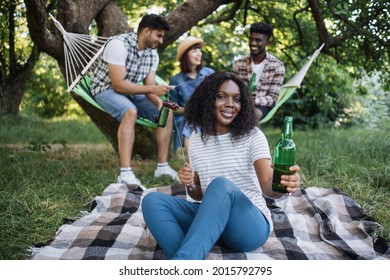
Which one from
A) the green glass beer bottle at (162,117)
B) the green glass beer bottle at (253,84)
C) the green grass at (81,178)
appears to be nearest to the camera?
the green grass at (81,178)

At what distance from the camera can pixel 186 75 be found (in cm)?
359

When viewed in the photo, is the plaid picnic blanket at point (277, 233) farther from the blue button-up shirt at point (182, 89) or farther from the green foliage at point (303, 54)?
the green foliage at point (303, 54)

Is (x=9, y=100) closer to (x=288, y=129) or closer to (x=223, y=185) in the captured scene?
(x=223, y=185)

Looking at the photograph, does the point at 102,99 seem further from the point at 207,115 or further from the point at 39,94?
the point at 39,94

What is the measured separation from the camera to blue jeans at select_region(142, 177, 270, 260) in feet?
5.22

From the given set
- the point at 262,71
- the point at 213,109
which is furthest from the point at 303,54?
the point at 213,109

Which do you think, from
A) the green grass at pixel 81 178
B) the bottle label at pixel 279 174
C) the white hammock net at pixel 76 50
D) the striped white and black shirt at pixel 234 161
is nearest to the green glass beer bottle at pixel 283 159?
the bottle label at pixel 279 174

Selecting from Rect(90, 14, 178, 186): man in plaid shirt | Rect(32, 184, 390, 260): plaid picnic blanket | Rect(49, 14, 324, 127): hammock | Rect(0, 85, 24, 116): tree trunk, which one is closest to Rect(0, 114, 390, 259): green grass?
Rect(32, 184, 390, 260): plaid picnic blanket

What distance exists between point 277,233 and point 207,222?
75 centimetres

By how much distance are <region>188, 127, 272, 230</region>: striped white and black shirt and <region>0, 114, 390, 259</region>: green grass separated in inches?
31.9

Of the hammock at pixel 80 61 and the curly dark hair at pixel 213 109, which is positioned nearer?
the curly dark hair at pixel 213 109

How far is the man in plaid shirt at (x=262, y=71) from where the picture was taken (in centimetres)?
357

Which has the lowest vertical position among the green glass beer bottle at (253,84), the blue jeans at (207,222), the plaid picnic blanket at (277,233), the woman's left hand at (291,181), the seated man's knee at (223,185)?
the plaid picnic blanket at (277,233)

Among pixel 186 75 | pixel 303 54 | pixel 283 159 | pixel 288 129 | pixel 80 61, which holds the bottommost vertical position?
pixel 283 159
